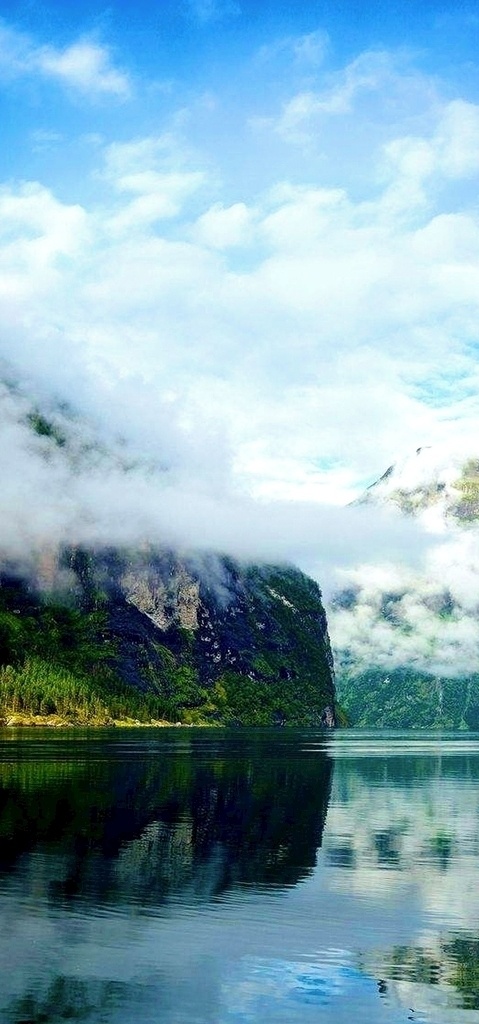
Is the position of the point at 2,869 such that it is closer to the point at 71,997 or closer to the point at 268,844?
the point at 268,844

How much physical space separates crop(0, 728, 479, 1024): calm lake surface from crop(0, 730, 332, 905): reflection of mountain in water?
10.7 inches

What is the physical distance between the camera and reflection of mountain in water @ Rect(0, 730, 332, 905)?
55.5m

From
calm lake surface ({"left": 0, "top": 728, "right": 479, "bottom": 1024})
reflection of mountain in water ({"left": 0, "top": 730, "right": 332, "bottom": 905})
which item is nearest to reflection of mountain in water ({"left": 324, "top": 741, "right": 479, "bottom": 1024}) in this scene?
calm lake surface ({"left": 0, "top": 728, "right": 479, "bottom": 1024})

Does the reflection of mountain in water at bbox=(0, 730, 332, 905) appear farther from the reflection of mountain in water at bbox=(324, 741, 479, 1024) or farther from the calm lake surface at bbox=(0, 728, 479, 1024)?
the reflection of mountain in water at bbox=(324, 741, 479, 1024)

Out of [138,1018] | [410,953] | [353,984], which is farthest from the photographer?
[410,953]

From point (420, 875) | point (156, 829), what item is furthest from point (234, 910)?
point (156, 829)

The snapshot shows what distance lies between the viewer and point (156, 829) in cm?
7619

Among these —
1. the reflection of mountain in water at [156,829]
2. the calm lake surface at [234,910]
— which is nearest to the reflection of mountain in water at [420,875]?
the calm lake surface at [234,910]

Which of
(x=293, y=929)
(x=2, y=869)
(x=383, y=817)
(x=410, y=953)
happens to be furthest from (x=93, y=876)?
(x=383, y=817)

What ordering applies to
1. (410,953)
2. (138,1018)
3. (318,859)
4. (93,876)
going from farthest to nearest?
(318,859)
(93,876)
(410,953)
(138,1018)

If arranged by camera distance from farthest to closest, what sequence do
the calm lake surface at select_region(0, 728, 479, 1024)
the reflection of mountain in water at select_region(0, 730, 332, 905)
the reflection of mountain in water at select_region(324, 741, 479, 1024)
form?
the reflection of mountain in water at select_region(0, 730, 332, 905), the reflection of mountain in water at select_region(324, 741, 479, 1024), the calm lake surface at select_region(0, 728, 479, 1024)

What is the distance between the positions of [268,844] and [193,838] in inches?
220

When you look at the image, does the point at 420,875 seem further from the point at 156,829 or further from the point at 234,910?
the point at 156,829

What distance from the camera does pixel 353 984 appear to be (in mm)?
36594
